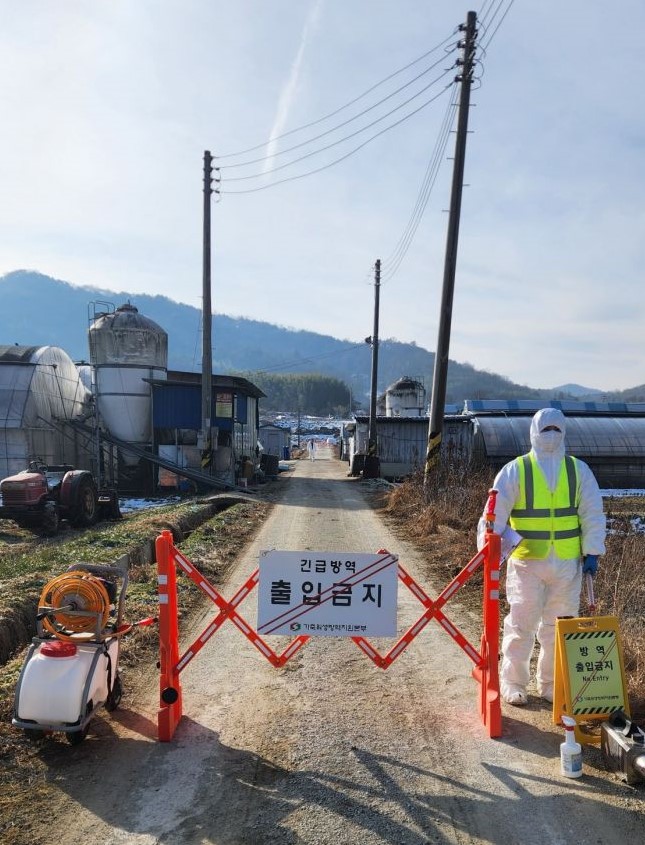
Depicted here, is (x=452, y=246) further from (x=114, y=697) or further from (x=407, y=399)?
(x=407, y=399)

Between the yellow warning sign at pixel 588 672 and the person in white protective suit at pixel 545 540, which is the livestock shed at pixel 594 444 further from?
the yellow warning sign at pixel 588 672

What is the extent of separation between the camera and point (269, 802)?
3.46 metres

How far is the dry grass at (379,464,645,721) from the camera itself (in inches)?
212

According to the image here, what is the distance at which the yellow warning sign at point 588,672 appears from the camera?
4012mm

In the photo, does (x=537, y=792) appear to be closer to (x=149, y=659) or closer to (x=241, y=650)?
(x=241, y=650)

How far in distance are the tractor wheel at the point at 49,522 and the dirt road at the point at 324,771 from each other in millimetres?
10665

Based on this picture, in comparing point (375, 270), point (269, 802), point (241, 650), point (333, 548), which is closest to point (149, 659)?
point (241, 650)

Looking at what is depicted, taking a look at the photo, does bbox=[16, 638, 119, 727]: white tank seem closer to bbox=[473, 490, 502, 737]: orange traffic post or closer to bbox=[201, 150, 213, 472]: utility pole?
bbox=[473, 490, 502, 737]: orange traffic post

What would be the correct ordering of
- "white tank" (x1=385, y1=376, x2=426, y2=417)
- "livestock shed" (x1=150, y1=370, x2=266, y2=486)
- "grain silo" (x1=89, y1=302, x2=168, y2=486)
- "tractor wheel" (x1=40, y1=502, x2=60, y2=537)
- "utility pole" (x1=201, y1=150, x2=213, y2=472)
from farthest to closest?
1. "white tank" (x1=385, y1=376, x2=426, y2=417)
2. "grain silo" (x1=89, y1=302, x2=168, y2=486)
3. "livestock shed" (x1=150, y1=370, x2=266, y2=486)
4. "utility pole" (x1=201, y1=150, x2=213, y2=472)
5. "tractor wheel" (x1=40, y1=502, x2=60, y2=537)

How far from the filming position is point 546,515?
15.1 feet

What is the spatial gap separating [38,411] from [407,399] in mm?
34380

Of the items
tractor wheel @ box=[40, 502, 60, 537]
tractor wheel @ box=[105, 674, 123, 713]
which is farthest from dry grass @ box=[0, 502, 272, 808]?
tractor wheel @ box=[40, 502, 60, 537]

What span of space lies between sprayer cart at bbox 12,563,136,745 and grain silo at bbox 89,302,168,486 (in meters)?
21.8

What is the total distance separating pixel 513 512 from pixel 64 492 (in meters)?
13.4
